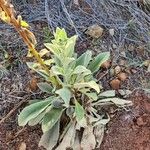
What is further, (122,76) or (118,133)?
(122,76)

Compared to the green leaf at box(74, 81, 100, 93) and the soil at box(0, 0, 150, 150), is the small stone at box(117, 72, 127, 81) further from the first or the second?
the green leaf at box(74, 81, 100, 93)

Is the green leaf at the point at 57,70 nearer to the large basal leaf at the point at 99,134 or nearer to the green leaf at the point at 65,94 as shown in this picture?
the green leaf at the point at 65,94

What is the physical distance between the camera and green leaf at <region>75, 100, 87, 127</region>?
1782 millimetres

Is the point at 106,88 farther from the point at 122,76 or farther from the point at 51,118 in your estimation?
the point at 51,118

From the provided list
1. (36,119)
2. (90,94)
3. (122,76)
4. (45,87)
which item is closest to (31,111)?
(36,119)

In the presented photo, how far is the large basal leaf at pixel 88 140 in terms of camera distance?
6.21 ft

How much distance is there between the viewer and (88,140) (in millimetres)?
1897

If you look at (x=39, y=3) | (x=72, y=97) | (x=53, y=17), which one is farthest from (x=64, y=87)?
(x=39, y=3)

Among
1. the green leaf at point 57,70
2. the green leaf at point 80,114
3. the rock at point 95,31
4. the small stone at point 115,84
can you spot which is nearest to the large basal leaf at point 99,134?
the green leaf at point 80,114

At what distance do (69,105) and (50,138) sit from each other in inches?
7.1

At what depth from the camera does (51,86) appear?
1.96 meters

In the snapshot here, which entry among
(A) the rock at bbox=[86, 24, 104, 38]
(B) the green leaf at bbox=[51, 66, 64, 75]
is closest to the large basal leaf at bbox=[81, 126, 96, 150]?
(B) the green leaf at bbox=[51, 66, 64, 75]

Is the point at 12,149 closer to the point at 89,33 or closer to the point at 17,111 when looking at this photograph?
the point at 17,111

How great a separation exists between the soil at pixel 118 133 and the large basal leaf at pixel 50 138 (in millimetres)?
88
